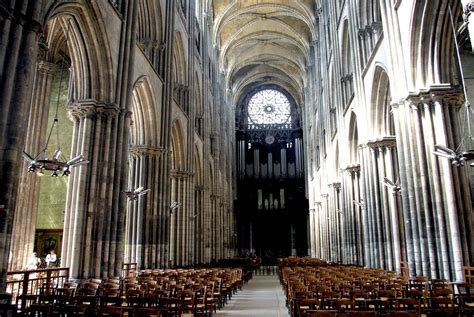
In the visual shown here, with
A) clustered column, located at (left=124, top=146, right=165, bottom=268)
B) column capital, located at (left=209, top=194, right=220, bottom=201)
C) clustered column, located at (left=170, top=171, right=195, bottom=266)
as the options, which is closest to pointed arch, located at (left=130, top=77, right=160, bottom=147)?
clustered column, located at (left=124, top=146, right=165, bottom=268)

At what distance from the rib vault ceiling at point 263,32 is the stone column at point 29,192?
81.2ft

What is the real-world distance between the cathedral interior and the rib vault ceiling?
6211 millimetres

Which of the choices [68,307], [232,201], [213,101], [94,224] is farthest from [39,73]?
[232,201]

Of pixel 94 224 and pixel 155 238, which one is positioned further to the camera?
pixel 155 238

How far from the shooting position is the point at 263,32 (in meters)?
44.4

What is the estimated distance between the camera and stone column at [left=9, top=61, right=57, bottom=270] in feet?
49.5

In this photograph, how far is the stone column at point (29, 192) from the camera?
1508 centimetres

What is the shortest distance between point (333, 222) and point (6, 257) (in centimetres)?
2573

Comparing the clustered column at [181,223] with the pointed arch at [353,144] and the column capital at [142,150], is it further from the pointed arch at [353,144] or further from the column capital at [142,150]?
the pointed arch at [353,144]

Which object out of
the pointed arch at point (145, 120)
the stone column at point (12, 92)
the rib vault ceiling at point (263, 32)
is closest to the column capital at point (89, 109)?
the stone column at point (12, 92)

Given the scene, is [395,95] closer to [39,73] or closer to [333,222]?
[39,73]

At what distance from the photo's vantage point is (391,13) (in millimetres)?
13898

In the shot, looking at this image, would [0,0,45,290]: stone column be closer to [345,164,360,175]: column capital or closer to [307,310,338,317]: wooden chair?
[307,310,338,317]: wooden chair

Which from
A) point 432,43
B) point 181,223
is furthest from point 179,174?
point 432,43
